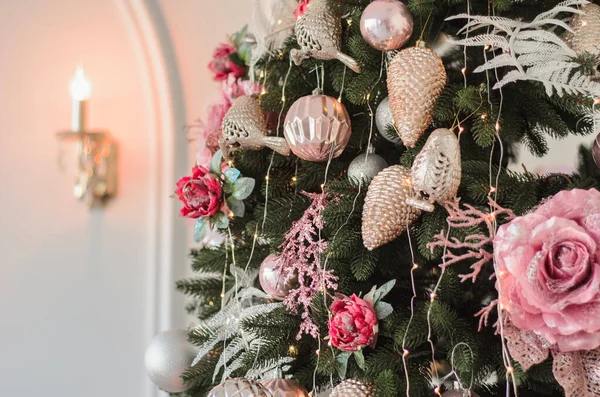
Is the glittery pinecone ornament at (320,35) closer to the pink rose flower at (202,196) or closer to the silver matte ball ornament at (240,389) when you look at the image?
the pink rose flower at (202,196)

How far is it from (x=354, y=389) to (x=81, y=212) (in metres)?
0.92

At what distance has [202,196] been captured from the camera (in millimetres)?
Answer: 712

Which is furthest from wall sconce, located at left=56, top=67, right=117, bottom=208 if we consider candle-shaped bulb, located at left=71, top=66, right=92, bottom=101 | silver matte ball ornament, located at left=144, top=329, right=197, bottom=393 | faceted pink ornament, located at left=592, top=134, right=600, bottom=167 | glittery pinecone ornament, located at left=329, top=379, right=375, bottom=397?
faceted pink ornament, located at left=592, top=134, right=600, bottom=167

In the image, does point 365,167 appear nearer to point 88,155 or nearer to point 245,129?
point 245,129

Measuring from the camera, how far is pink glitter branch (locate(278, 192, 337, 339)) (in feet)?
2.00

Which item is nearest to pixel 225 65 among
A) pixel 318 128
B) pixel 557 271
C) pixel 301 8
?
pixel 301 8

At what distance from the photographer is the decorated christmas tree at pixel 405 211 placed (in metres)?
0.48

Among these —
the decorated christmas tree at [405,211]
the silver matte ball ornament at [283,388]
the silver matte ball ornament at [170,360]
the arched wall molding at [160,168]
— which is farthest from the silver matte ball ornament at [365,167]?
the arched wall molding at [160,168]

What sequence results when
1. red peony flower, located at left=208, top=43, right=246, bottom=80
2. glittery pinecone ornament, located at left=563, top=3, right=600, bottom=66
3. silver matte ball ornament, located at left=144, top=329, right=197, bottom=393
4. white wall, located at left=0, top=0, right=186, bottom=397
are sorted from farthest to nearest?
1. white wall, located at left=0, top=0, right=186, bottom=397
2. red peony flower, located at left=208, top=43, right=246, bottom=80
3. silver matte ball ornament, located at left=144, top=329, right=197, bottom=393
4. glittery pinecone ornament, located at left=563, top=3, right=600, bottom=66

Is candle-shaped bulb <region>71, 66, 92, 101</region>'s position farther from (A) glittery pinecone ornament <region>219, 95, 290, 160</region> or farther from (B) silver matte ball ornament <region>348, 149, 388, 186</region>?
(B) silver matte ball ornament <region>348, 149, 388, 186</region>

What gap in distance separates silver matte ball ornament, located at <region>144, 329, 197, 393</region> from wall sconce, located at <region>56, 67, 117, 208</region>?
0.58 metres

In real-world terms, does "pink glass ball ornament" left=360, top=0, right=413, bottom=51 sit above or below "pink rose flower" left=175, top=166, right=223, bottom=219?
above

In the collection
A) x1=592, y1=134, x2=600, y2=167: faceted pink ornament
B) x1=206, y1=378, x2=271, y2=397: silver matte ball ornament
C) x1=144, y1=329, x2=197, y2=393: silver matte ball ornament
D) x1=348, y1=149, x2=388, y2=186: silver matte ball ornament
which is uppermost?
x1=592, y1=134, x2=600, y2=167: faceted pink ornament

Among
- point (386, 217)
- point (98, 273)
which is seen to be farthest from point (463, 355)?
point (98, 273)
